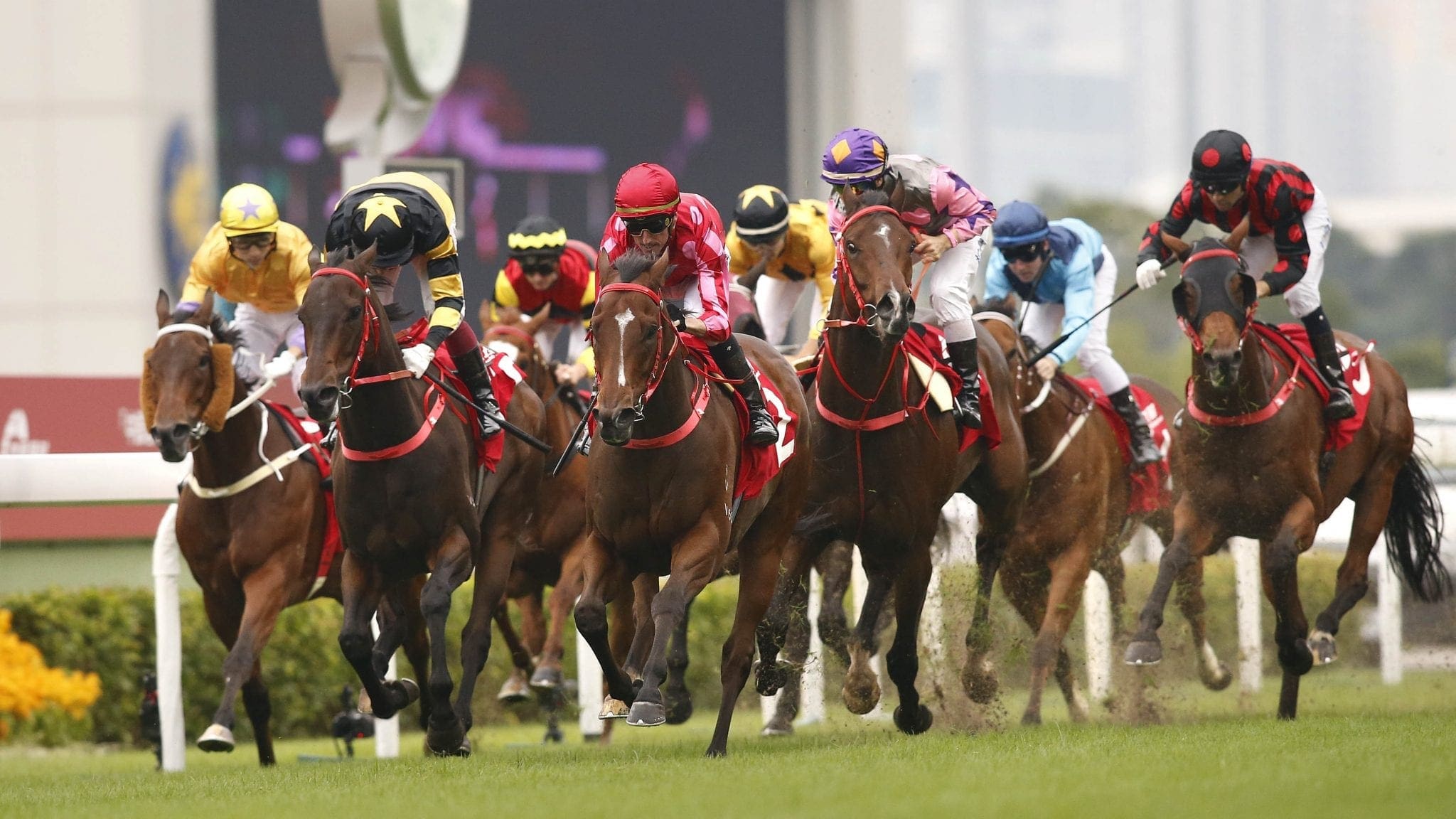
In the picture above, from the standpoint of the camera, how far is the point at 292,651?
1012cm

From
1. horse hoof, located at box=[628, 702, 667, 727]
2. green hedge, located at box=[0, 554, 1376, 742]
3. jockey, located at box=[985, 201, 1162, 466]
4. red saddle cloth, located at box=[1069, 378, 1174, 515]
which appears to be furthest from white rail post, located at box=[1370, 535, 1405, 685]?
horse hoof, located at box=[628, 702, 667, 727]

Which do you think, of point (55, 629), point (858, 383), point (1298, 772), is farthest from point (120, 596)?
point (1298, 772)

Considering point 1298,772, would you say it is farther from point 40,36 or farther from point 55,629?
point 40,36

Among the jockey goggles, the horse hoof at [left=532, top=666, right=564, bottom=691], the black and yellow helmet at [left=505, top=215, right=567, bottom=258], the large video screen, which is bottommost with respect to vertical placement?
the horse hoof at [left=532, top=666, right=564, bottom=691]

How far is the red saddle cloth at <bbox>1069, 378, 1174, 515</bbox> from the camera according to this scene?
29.0 ft

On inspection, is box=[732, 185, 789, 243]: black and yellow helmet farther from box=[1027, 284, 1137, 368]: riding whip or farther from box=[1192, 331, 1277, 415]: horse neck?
box=[1192, 331, 1277, 415]: horse neck

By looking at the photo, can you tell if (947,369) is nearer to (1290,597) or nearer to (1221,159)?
(1221,159)

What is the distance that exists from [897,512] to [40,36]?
12172 millimetres

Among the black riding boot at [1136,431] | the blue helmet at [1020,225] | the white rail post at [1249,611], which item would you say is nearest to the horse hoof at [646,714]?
the blue helmet at [1020,225]

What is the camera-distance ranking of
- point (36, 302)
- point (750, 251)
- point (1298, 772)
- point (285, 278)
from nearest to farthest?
point (1298, 772) < point (285, 278) < point (750, 251) < point (36, 302)

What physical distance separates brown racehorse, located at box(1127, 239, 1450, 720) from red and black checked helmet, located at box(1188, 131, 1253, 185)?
0.25m

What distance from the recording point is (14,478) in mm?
8398

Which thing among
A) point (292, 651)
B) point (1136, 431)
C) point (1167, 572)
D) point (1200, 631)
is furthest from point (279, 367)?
point (1200, 631)

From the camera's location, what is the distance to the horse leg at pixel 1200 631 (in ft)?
29.1
